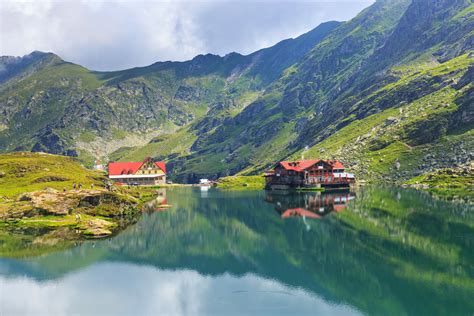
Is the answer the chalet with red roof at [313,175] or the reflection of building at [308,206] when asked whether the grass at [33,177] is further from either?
the chalet with red roof at [313,175]

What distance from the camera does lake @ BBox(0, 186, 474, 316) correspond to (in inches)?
1924

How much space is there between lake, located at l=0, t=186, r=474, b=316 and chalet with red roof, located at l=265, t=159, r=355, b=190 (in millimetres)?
76300

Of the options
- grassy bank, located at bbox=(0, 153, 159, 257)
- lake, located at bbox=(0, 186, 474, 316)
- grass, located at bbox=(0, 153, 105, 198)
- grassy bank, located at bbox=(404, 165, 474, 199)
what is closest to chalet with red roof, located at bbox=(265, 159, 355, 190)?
grassy bank, located at bbox=(404, 165, 474, 199)

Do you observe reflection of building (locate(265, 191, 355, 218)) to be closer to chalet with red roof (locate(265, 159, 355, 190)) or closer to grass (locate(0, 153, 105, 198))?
chalet with red roof (locate(265, 159, 355, 190))

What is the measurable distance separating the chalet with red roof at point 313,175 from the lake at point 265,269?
250 ft

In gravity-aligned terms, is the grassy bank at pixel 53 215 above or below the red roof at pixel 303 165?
below

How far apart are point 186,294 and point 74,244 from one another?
107 feet

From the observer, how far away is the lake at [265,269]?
160ft

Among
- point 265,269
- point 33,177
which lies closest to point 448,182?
point 265,269

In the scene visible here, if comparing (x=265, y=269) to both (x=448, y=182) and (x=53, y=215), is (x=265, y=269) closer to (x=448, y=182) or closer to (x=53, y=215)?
(x=53, y=215)

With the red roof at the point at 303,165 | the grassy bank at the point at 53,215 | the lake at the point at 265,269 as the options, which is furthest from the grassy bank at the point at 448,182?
the grassy bank at the point at 53,215

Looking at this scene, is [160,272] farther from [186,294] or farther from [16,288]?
[16,288]

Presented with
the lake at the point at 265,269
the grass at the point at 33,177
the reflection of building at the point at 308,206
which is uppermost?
the grass at the point at 33,177

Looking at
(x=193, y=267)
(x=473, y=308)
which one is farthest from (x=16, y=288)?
(x=473, y=308)
